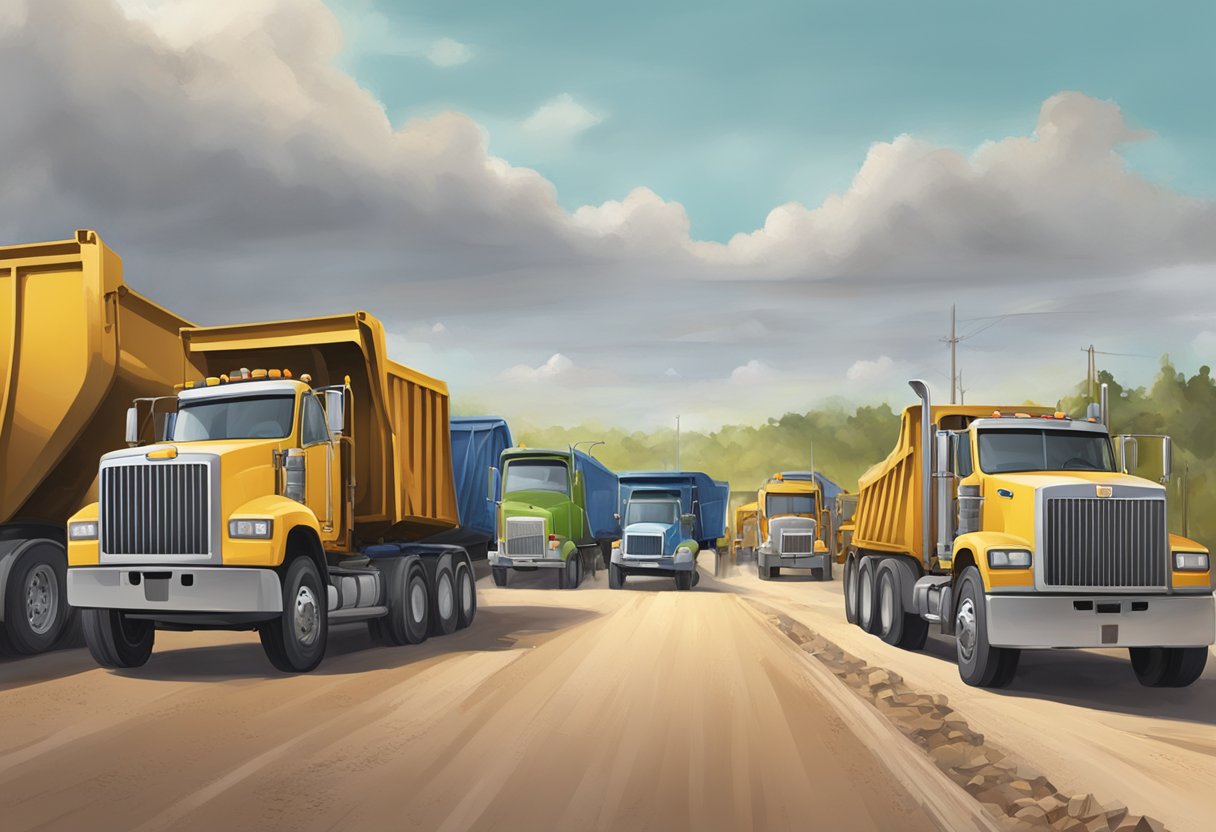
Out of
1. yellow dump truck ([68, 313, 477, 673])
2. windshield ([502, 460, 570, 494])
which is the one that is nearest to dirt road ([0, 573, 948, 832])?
yellow dump truck ([68, 313, 477, 673])

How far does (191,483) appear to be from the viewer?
11844mm

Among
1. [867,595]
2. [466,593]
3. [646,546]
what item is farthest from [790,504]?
[466,593]

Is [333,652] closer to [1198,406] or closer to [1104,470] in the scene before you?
[1104,470]

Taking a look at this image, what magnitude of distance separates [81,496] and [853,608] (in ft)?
39.8

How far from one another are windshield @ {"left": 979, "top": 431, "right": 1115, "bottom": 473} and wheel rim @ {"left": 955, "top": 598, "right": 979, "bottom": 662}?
69.9 inches

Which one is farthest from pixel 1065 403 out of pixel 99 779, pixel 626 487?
pixel 99 779

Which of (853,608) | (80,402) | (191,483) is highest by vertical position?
(80,402)

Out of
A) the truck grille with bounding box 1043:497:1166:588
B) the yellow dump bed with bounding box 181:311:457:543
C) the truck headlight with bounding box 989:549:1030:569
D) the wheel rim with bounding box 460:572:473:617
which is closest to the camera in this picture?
the truck grille with bounding box 1043:497:1166:588

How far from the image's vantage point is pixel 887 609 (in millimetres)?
16547

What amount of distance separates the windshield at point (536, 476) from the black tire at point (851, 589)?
11043mm

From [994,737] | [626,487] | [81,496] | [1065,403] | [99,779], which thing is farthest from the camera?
[1065,403]

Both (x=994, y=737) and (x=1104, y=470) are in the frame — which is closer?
(x=994, y=737)

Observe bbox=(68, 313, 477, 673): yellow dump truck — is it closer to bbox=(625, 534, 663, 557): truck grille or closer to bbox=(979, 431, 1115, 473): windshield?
bbox=(979, 431, 1115, 473): windshield

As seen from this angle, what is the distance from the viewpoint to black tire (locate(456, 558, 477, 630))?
17780 millimetres
